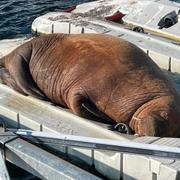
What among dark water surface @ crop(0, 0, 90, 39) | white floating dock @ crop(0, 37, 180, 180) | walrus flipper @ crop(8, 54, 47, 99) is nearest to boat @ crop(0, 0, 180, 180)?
white floating dock @ crop(0, 37, 180, 180)

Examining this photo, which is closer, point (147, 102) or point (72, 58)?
point (147, 102)

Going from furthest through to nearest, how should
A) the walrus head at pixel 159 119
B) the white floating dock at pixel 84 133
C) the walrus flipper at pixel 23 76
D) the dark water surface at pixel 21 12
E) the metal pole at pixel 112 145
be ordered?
the dark water surface at pixel 21 12 < the walrus flipper at pixel 23 76 < the walrus head at pixel 159 119 < the white floating dock at pixel 84 133 < the metal pole at pixel 112 145

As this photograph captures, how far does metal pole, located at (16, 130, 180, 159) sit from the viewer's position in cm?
450

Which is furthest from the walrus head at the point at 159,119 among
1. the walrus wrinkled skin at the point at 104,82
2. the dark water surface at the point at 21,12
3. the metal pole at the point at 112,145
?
the dark water surface at the point at 21,12

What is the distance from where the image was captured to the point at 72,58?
277 inches

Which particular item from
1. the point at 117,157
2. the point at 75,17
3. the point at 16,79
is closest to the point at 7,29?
the point at 75,17

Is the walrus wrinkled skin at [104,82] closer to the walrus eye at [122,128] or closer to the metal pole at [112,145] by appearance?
the walrus eye at [122,128]

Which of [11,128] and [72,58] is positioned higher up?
[72,58]

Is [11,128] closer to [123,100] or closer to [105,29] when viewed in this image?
[123,100]

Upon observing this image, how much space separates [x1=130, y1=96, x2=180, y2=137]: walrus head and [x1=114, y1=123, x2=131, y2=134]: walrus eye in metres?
0.09

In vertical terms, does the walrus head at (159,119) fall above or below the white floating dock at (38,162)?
above

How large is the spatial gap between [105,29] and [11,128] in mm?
3219

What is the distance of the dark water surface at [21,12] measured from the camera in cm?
1289

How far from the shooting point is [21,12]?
572 inches
